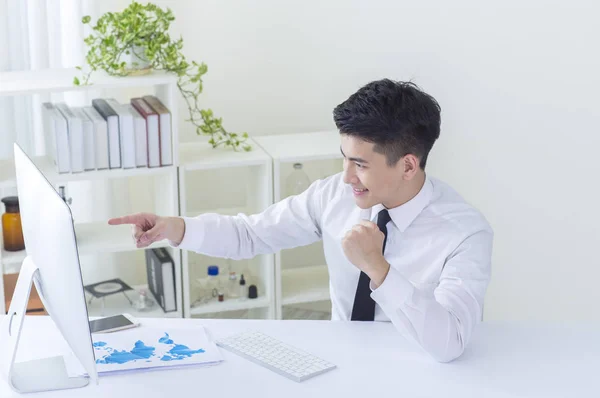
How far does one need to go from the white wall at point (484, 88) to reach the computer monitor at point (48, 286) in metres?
1.86

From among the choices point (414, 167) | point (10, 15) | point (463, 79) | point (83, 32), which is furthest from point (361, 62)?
point (414, 167)

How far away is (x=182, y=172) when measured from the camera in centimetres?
339

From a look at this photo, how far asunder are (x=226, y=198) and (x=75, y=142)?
3.25ft

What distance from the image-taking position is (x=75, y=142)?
3248 millimetres

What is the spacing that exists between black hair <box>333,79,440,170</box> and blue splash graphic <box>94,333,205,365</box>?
68 cm

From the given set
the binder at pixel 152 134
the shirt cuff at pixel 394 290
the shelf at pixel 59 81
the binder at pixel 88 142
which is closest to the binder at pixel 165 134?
the binder at pixel 152 134

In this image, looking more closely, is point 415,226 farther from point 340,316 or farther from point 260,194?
point 260,194

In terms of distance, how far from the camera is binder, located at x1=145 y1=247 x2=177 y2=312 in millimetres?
3531

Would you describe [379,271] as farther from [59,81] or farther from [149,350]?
[59,81]

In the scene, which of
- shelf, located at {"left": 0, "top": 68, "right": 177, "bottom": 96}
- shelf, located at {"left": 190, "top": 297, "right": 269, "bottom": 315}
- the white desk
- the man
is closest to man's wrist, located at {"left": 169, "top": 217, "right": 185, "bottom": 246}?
the man

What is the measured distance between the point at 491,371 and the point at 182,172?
166 cm

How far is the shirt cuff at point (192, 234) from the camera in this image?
8.29 feet

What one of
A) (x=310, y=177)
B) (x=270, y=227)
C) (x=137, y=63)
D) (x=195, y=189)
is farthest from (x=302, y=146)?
(x=270, y=227)

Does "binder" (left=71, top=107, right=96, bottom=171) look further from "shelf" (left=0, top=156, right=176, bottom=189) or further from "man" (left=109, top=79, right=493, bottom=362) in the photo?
"man" (left=109, top=79, right=493, bottom=362)
